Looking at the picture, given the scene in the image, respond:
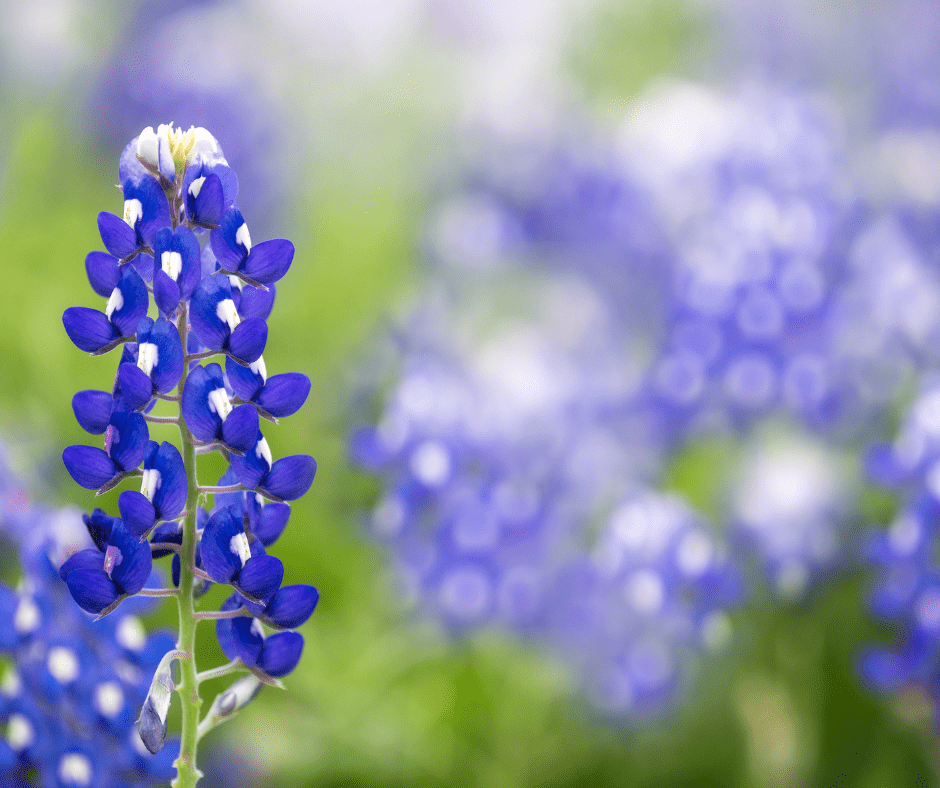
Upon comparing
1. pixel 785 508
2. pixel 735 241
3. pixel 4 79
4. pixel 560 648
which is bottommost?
pixel 560 648

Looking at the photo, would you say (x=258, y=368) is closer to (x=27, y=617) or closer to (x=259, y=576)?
(x=259, y=576)

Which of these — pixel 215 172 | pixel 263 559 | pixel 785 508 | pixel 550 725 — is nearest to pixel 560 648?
pixel 550 725

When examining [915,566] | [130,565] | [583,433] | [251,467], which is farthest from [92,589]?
[583,433]

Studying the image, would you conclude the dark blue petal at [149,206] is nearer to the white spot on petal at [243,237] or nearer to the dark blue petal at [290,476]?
the white spot on petal at [243,237]

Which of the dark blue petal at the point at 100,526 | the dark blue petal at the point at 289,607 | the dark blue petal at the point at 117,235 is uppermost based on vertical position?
the dark blue petal at the point at 117,235

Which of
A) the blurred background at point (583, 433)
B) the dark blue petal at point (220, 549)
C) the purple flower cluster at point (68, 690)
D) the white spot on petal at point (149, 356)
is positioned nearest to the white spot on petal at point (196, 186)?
the white spot on petal at point (149, 356)

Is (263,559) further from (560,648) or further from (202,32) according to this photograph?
(202,32)
